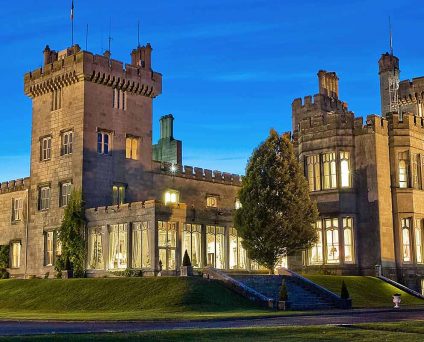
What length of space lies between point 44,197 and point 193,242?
1395 centimetres

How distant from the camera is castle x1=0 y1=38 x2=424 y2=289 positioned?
47188 mm

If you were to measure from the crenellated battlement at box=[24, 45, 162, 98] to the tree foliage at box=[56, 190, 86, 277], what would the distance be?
972 centimetres

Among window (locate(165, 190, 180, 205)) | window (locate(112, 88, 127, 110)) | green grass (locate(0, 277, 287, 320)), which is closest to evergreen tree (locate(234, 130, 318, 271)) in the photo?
green grass (locate(0, 277, 287, 320))

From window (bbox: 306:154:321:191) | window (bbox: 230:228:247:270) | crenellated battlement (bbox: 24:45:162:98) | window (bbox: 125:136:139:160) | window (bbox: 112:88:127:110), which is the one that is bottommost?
window (bbox: 230:228:247:270)

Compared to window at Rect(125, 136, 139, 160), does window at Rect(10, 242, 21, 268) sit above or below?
below

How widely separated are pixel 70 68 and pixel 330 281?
87.9ft

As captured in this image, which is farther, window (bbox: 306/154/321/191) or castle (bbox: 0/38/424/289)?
window (bbox: 306/154/321/191)

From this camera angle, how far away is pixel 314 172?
5012cm

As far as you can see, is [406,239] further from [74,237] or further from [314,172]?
[74,237]

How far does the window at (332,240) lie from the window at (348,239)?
1.86ft

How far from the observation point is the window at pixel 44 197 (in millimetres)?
54997

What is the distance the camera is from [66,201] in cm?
5294

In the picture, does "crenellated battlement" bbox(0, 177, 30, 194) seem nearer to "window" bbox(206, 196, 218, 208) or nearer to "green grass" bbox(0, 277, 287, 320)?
"green grass" bbox(0, 277, 287, 320)

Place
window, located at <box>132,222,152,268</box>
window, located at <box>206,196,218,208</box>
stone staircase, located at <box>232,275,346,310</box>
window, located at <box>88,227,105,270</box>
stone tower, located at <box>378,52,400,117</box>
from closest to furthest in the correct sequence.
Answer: stone staircase, located at <box>232,275,346,310</box> → window, located at <box>132,222,152,268</box> → window, located at <box>88,227,105,270</box> → window, located at <box>206,196,218,208</box> → stone tower, located at <box>378,52,400,117</box>
